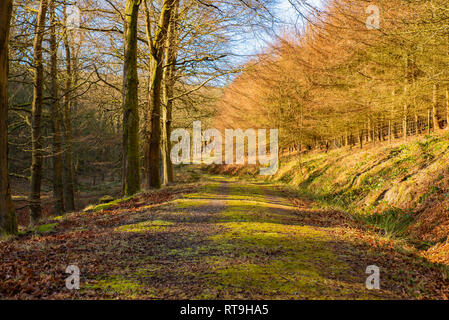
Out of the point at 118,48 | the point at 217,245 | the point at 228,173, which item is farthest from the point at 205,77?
the point at 228,173

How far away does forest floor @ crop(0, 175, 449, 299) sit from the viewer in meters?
3.03

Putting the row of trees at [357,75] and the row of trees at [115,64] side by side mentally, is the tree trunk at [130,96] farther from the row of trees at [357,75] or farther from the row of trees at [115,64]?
the row of trees at [357,75]

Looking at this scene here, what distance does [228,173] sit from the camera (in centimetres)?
3209

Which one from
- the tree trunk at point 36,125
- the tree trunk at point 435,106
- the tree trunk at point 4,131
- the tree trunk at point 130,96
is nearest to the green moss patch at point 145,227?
the tree trunk at point 4,131

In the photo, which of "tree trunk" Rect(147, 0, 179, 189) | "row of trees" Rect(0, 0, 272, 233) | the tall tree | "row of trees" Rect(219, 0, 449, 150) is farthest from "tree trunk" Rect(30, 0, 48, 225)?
"row of trees" Rect(219, 0, 449, 150)

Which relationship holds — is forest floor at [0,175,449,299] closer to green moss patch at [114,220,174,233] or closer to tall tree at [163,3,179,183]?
green moss patch at [114,220,174,233]

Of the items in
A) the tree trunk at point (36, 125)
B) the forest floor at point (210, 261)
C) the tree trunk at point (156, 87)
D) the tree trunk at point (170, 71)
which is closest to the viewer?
the forest floor at point (210, 261)

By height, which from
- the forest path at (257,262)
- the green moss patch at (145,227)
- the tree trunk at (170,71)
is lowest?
the forest path at (257,262)

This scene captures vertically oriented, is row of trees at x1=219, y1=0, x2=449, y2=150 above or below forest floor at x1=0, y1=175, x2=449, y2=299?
above

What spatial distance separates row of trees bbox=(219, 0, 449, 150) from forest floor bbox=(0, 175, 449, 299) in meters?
3.95

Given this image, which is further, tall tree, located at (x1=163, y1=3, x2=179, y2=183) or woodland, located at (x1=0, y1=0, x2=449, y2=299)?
tall tree, located at (x1=163, y1=3, x2=179, y2=183)

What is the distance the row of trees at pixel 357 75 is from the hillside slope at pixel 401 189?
207 cm

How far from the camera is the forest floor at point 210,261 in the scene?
303 centimetres

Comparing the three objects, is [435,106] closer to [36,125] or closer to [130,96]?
[130,96]
